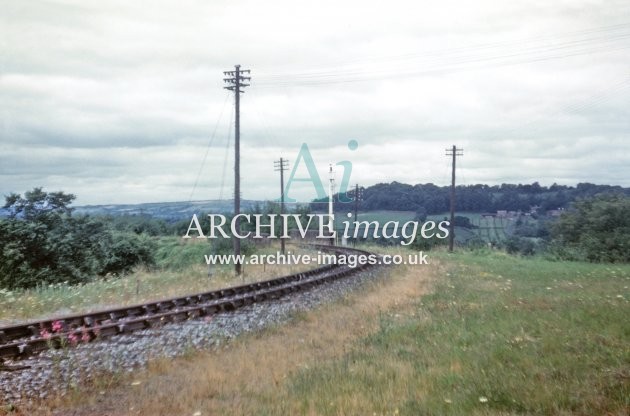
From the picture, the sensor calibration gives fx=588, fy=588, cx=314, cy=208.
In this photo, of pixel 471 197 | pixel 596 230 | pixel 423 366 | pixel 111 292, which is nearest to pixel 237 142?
pixel 111 292

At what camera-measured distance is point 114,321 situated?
14.2m

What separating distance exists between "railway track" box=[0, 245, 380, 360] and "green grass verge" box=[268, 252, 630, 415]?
503 centimetres

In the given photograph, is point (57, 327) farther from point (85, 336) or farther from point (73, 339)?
point (73, 339)

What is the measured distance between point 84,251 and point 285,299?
56.8ft

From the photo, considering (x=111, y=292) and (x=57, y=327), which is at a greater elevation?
(x=57, y=327)

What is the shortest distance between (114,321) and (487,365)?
30.5ft

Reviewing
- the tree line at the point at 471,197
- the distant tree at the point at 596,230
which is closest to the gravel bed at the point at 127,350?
the distant tree at the point at 596,230

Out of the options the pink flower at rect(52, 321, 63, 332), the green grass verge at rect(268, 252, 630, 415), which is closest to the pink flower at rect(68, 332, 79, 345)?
the pink flower at rect(52, 321, 63, 332)

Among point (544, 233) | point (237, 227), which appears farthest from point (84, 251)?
point (544, 233)

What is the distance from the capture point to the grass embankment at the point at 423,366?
689cm

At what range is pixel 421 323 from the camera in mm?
13195

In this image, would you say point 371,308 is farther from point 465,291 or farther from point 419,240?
point 419,240

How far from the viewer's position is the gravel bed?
28.7ft

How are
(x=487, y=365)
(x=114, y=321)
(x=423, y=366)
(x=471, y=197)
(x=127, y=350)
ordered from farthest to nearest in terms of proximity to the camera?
1. (x=471, y=197)
2. (x=114, y=321)
3. (x=127, y=350)
4. (x=423, y=366)
5. (x=487, y=365)
